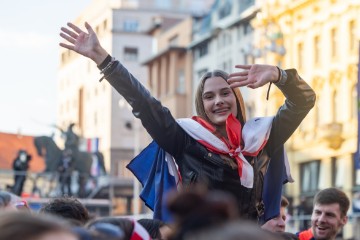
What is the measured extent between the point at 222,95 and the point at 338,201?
301cm

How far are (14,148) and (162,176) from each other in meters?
103

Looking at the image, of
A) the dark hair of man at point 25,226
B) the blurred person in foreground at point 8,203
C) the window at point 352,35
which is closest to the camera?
the dark hair of man at point 25,226

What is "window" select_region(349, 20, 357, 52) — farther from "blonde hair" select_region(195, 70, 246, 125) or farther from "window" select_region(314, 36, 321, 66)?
"blonde hair" select_region(195, 70, 246, 125)

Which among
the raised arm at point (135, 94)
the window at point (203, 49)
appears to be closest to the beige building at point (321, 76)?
the window at point (203, 49)

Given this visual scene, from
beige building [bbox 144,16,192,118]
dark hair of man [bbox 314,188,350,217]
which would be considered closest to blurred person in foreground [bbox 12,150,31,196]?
beige building [bbox 144,16,192,118]

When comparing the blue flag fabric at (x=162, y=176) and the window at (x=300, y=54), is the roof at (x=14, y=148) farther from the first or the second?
the blue flag fabric at (x=162, y=176)

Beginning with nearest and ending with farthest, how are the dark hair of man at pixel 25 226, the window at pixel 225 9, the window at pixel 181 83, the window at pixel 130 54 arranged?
1. the dark hair of man at pixel 25 226
2. the window at pixel 225 9
3. the window at pixel 181 83
4. the window at pixel 130 54

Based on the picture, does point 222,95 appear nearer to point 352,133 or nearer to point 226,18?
point 352,133

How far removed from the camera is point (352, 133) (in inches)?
2015

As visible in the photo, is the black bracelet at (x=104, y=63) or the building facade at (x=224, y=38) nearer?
the black bracelet at (x=104, y=63)

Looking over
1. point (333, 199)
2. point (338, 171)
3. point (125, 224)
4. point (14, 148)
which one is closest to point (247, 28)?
point (338, 171)

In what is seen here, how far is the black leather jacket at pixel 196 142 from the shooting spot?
6816mm

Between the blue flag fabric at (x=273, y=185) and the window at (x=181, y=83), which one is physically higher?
the window at (x=181, y=83)

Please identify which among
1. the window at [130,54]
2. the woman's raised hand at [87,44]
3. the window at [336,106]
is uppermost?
the window at [130,54]
